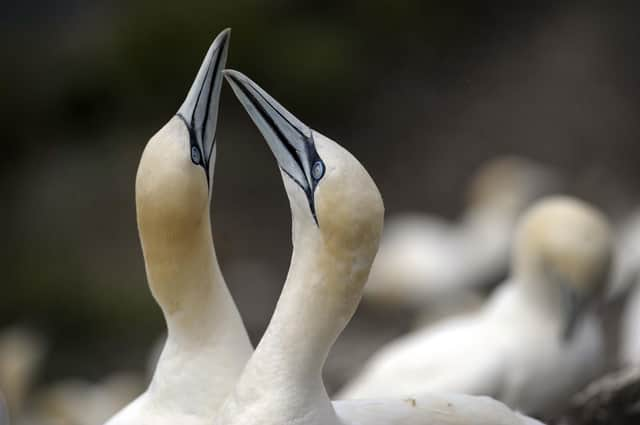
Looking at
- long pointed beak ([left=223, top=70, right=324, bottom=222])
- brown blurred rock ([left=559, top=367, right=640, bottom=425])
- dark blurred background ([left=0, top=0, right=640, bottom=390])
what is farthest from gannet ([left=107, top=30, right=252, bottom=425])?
dark blurred background ([left=0, top=0, right=640, bottom=390])

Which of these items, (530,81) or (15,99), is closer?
(15,99)

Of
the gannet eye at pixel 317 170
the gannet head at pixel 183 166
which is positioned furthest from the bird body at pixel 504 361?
the gannet eye at pixel 317 170

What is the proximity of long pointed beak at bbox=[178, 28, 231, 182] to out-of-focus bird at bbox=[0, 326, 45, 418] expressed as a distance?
5908mm

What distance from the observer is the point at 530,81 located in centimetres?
1783

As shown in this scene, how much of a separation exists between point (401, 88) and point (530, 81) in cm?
154

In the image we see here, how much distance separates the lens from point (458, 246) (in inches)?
549

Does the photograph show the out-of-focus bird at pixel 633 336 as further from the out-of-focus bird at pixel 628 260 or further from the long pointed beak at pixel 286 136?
the long pointed beak at pixel 286 136

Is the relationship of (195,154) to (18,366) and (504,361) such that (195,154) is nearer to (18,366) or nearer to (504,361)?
(504,361)

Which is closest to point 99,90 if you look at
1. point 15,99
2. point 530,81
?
point 15,99

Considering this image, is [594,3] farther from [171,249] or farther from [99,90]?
[171,249]

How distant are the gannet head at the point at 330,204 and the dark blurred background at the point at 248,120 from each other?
10171 millimetres

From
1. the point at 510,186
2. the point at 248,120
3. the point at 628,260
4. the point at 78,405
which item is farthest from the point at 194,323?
the point at 248,120

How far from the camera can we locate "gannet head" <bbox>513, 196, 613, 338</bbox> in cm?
666

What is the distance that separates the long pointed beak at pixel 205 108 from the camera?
4551mm
